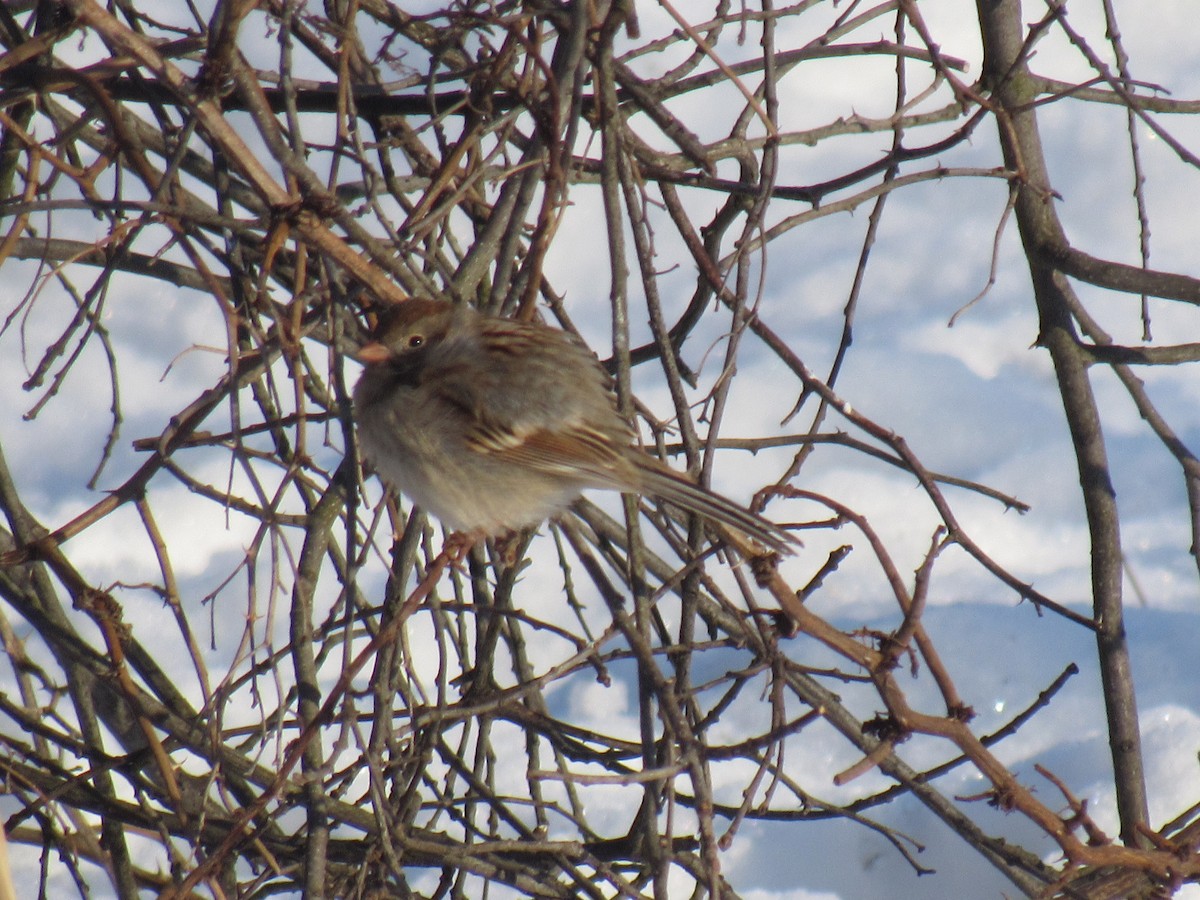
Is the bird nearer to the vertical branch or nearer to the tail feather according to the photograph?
the tail feather

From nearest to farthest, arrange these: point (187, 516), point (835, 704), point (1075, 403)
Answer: point (835, 704) < point (1075, 403) < point (187, 516)

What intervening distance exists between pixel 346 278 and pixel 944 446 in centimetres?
381

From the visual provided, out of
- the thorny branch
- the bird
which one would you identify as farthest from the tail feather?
the bird

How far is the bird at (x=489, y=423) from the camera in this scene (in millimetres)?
→ 3143

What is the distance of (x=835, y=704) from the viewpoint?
2766 mm

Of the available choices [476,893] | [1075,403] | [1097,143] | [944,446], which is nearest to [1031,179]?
[1075,403]

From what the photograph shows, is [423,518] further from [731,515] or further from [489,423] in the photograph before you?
[731,515]

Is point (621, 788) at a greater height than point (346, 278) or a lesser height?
lesser

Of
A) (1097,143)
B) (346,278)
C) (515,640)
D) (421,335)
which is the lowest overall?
(515,640)

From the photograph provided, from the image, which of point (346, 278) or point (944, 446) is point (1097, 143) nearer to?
point (944, 446)

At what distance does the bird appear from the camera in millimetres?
3143

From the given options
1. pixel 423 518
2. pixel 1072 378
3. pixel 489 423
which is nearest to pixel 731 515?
pixel 423 518

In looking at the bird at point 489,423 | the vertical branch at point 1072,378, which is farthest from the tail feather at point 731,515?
the vertical branch at point 1072,378

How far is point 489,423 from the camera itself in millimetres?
3326
